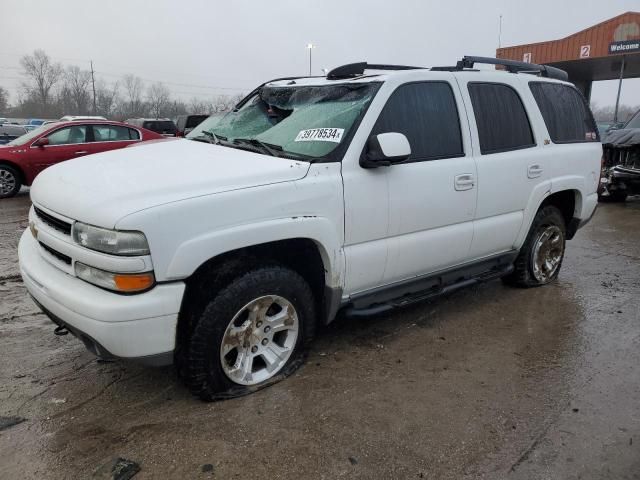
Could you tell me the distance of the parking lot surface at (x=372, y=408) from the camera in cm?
246

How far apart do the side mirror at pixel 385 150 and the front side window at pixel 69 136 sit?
954 cm

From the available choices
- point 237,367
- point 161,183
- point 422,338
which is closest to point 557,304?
point 422,338

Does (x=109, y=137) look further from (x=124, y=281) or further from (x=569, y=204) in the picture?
(x=124, y=281)

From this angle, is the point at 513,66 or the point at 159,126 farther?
the point at 159,126

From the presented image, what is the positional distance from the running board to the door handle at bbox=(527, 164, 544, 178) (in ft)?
2.27

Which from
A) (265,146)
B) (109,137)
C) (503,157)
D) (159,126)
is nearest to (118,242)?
(265,146)

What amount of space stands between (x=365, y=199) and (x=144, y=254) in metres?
1.38

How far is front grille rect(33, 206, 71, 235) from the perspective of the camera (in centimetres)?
272

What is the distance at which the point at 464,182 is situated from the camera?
374 centimetres

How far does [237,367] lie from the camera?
116 inches

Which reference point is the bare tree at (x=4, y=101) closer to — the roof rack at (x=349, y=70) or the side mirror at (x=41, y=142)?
the side mirror at (x=41, y=142)

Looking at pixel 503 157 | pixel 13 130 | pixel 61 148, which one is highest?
pixel 503 157

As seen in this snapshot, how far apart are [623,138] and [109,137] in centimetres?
1075

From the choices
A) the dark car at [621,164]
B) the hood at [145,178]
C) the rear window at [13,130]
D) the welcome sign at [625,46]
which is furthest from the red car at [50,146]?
the welcome sign at [625,46]
